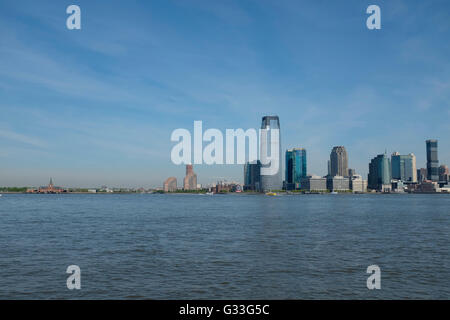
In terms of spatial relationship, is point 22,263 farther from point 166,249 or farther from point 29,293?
point 166,249

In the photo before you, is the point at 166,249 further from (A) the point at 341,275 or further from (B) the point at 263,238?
(A) the point at 341,275

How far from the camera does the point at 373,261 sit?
30484 millimetres

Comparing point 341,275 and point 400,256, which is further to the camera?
point 400,256

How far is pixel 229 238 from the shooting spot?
44.3 metres

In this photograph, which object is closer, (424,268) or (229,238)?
(424,268)
